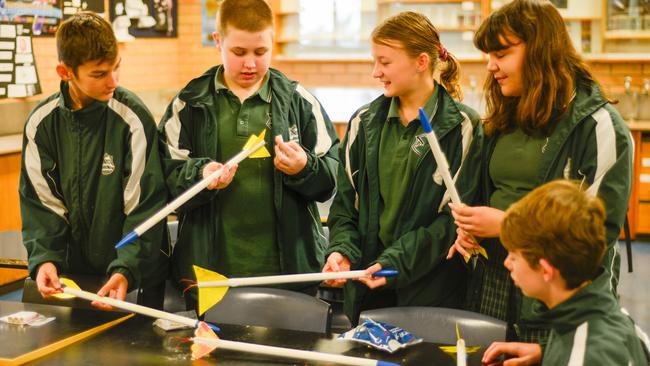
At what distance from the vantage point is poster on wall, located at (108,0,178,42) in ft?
23.3

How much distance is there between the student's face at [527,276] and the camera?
67.8 inches

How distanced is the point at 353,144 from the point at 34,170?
1.09 meters

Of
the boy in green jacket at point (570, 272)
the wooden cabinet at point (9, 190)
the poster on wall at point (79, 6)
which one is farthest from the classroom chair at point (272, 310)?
the poster on wall at point (79, 6)

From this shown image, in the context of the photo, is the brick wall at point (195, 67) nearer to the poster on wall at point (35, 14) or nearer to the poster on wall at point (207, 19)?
the poster on wall at point (207, 19)

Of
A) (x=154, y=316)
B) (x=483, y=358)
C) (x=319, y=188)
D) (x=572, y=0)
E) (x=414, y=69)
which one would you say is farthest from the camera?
(x=572, y=0)

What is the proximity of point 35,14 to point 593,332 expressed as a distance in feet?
17.9

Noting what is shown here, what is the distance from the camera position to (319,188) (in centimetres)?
279

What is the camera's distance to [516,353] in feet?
6.16

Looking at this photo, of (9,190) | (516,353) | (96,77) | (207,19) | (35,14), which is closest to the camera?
(516,353)

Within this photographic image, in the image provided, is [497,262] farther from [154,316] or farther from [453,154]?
[154,316]

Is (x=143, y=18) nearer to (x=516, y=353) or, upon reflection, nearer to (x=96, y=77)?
(x=96, y=77)

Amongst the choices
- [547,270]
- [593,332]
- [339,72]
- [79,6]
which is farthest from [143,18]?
[593,332]

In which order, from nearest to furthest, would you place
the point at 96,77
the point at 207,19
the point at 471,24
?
the point at 96,77 → the point at 471,24 → the point at 207,19

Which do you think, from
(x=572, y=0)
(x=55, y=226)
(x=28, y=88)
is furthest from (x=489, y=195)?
(x=572, y=0)
